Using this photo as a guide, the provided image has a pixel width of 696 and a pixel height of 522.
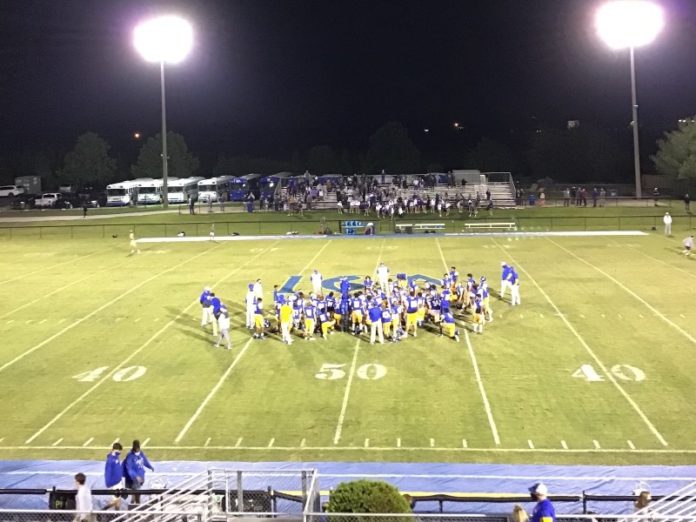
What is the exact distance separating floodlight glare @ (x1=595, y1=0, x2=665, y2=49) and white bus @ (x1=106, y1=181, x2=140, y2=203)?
38506 mm

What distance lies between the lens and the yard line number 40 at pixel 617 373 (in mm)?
14598

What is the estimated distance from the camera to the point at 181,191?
6275cm

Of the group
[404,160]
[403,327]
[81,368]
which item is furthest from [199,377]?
[404,160]

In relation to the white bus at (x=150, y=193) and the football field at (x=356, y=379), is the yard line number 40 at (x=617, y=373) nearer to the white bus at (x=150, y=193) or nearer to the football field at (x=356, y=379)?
the football field at (x=356, y=379)

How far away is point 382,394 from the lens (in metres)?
14.1

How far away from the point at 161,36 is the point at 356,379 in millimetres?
34822

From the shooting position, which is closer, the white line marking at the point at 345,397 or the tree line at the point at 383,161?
the white line marking at the point at 345,397

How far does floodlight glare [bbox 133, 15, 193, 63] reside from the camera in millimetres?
43875

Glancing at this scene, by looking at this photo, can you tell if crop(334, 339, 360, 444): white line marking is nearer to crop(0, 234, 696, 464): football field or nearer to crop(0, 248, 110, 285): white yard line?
crop(0, 234, 696, 464): football field

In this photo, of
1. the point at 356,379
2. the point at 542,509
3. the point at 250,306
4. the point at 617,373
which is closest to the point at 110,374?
the point at 250,306

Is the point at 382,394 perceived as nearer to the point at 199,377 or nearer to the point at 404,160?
the point at 199,377

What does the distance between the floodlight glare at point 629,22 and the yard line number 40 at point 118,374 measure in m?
35.2

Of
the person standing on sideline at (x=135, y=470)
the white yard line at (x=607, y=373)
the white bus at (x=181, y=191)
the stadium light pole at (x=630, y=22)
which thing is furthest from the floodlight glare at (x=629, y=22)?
the person standing on sideline at (x=135, y=470)

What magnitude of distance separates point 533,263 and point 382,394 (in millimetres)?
15317
